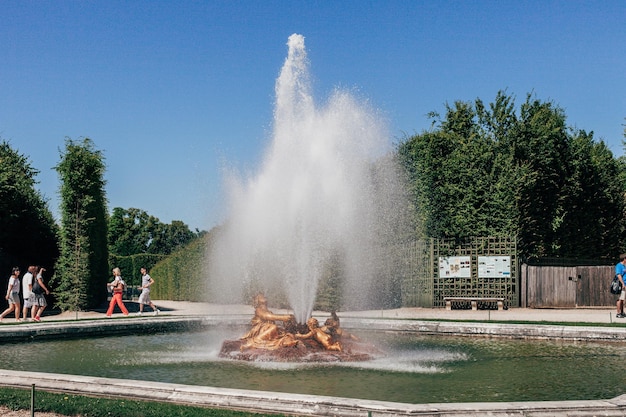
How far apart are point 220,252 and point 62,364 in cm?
1247

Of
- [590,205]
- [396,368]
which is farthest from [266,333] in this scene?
[590,205]

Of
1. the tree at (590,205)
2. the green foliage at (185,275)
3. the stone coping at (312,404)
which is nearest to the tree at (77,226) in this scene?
the green foliage at (185,275)

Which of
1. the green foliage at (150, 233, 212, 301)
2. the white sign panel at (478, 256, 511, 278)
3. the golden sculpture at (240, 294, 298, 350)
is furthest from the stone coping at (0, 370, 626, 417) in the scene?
the green foliage at (150, 233, 212, 301)

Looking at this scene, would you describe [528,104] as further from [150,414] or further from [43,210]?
[150,414]

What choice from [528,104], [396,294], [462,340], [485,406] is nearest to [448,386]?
[485,406]

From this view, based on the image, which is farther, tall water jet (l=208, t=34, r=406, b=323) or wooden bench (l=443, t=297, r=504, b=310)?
wooden bench (l=443, t=297, r=504, b=310)

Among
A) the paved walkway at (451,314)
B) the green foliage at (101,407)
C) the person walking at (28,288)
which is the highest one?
the person walking at (28,288)

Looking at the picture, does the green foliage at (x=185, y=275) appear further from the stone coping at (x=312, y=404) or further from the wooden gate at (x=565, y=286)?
the stone coping at (x=312, y=404)

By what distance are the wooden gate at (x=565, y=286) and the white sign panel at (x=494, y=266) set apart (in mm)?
884

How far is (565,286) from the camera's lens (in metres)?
32.7

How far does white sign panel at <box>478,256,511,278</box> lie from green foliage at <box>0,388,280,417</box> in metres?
25.1

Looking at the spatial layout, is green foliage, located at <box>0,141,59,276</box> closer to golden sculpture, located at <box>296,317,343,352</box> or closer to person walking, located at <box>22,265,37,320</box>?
person walking, located at <box>22,265,37,320</box>

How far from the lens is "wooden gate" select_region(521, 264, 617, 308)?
107 feet

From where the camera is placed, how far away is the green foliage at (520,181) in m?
34.9
